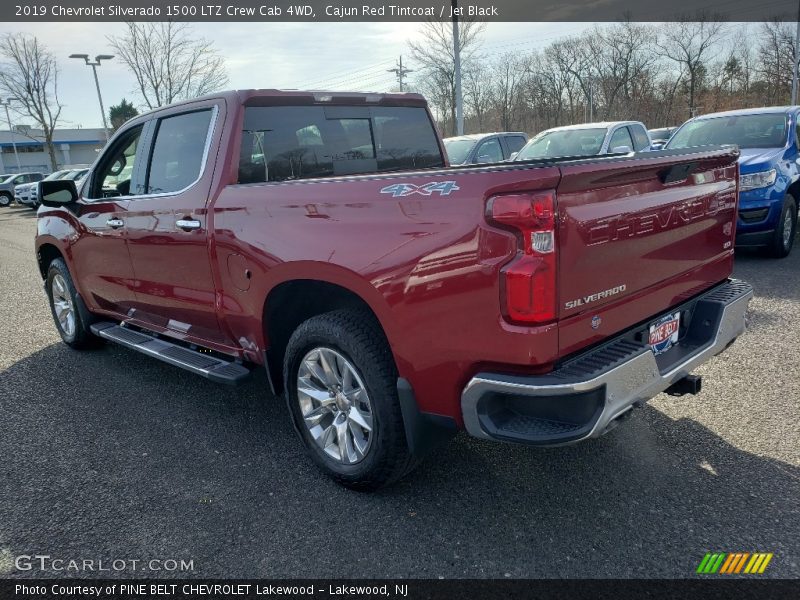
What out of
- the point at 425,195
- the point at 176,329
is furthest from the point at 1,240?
the point at 425,195

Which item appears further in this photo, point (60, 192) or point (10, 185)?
point (10, 185)

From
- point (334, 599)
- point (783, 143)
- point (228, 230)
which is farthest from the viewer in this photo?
point (783, 143)

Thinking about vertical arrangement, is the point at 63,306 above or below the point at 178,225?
below

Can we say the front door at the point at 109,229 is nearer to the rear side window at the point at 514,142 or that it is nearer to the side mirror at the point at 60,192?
the side mirror at the point at 60,192

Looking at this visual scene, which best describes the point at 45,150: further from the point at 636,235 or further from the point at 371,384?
the point at 636,235

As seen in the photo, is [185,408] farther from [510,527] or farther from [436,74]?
[436,74]

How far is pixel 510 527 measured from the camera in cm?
277

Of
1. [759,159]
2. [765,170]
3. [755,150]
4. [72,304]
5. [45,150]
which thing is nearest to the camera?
[72,304]

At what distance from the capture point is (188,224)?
366 centimetres

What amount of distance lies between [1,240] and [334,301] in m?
16.2

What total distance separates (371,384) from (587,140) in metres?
9.13

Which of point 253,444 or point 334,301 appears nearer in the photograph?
point 334,301

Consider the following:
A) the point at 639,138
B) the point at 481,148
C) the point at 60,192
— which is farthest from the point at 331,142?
the point at 639,138

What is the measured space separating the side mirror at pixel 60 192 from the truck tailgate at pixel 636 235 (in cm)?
424
